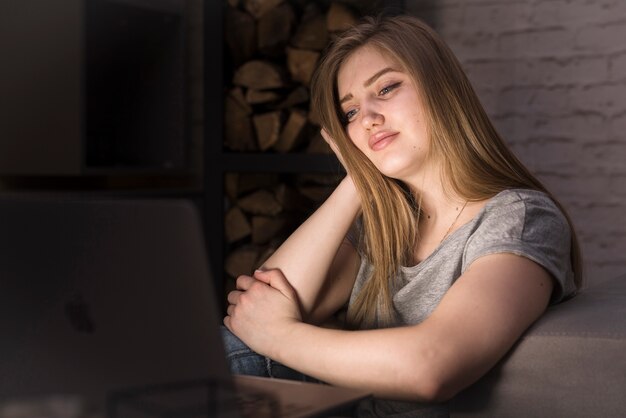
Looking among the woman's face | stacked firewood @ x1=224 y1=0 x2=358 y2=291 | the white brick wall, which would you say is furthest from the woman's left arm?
stacked firewood @ x1=224 y1=0 x2=358 y2=291

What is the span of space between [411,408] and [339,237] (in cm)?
43

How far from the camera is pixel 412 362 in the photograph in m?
1.17

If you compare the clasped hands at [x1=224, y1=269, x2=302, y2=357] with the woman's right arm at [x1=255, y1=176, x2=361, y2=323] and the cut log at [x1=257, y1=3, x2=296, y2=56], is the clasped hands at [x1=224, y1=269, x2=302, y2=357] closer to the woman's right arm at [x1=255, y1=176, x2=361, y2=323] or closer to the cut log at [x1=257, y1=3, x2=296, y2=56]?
the woman's right arm at [x1=255, y1=176, x2=361, y2=323]

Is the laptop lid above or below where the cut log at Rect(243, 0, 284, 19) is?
below

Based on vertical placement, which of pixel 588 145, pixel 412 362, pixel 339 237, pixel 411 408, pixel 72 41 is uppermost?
pixel 72 41

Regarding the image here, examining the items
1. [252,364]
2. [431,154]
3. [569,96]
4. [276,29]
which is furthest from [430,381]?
[276,29]

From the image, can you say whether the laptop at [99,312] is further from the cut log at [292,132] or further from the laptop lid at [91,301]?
the cut log at [292,132]

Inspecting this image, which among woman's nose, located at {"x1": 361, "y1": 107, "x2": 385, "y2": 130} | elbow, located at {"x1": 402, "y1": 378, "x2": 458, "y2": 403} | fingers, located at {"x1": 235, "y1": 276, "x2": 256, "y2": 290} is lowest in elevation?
elbow, located at {"x1": 402, "y1": 378, "x2": 458, "y2": 403}

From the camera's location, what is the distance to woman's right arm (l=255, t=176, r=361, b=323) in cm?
161

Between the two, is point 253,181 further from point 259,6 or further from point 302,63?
point 259,6

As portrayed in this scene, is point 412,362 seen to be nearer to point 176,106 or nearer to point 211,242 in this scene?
point 211,242

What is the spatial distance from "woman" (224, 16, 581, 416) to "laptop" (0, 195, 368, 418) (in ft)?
1.44

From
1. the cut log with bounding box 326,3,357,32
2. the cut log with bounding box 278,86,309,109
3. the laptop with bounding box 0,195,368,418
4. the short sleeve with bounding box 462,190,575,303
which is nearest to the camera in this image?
the laptop with bounding box 0,195,368,418

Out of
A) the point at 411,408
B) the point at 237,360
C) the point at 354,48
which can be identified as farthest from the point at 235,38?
the point at 411,408
